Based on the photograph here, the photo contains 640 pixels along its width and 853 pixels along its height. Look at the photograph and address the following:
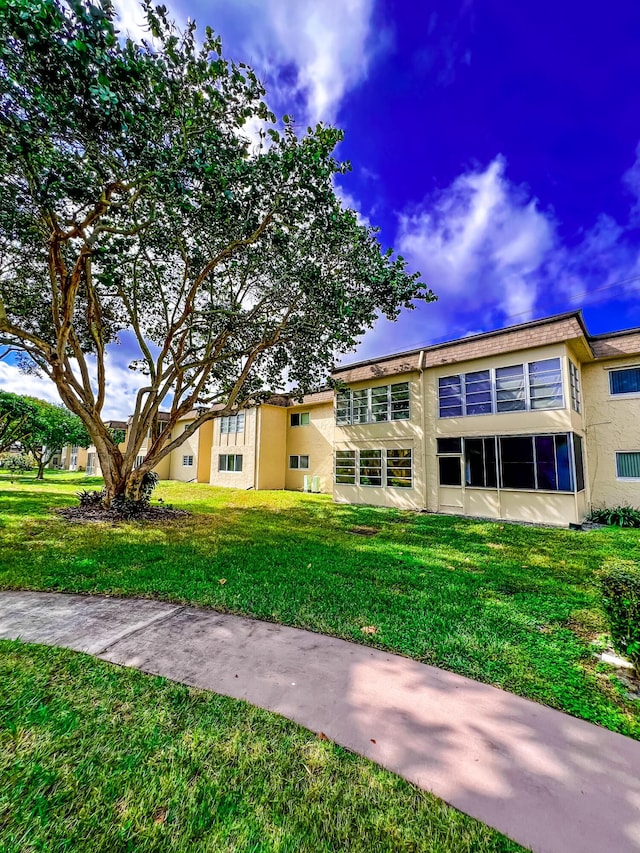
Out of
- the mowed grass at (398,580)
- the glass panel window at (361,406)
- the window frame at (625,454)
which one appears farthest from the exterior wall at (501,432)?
the glass panel window at (361,406)

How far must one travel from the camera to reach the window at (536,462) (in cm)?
1103

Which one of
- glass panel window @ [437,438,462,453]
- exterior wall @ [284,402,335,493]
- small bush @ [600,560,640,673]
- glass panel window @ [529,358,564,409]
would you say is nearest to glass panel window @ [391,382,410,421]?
glass panel window @ [437,438,462,453]

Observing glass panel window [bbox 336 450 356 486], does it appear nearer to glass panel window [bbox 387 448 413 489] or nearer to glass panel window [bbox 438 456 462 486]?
glass panel window [bbox 387 448 413 489]

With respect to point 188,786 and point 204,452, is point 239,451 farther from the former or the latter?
point 188,786

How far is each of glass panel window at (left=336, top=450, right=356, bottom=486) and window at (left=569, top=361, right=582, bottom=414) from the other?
862cm

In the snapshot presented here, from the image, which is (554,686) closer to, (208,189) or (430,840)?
(430,840)

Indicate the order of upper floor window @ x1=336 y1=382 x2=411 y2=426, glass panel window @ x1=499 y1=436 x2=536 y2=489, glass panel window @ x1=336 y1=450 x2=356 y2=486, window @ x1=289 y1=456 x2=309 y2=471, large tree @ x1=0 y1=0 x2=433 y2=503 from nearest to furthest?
large tree @ x1=0 y1=0 x2=433 y2=503 → glass panel window @ x1=499 y1=436 x2=536 y2=489 → upper floor window @ x1=336 y1=382 x2=411 y2=426 → glass panel window @ x1=336 y1=450 x2=356 y2=486 → window @ x1=289 y1=456 x2=309 y2=471

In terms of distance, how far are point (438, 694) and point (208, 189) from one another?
851cm

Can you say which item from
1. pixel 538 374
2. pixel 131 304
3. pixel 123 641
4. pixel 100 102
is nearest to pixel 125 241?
pixel 131 304

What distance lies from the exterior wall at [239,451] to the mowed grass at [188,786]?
61.5ft

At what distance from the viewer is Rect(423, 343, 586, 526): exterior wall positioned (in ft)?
36.5

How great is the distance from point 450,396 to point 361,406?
4.25 meters

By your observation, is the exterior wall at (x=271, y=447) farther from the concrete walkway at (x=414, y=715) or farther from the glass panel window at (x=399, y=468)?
the concrete walkway at (x=414, y=715)

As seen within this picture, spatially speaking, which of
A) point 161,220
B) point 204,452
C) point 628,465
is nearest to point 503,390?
point 628,465
